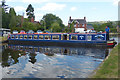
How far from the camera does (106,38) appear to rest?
76.5ft

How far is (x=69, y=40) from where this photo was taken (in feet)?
84.1

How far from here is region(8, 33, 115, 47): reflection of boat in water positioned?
76.9 ft

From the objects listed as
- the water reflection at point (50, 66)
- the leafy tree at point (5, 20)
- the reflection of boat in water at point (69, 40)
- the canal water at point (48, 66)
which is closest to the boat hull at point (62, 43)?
the reflection of boat in water at point (69, 40)

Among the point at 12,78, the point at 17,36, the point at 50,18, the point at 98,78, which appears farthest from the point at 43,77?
the point at 50,18

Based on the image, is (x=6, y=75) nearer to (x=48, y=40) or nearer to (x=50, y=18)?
(x=48, y=40)

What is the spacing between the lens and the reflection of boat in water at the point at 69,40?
76.9 feet

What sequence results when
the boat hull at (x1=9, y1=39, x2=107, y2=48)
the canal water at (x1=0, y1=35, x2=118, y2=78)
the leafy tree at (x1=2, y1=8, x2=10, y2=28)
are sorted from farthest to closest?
the leafy tree at (x1=2, y1=8, x2=10, y2=28) < the boat hull at (x1=9, y1=39, x2=107, y2=48) < the canal water at (x1=0, y1=35, x2=118, y2=78)

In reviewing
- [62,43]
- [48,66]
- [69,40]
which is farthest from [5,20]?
[48,66]

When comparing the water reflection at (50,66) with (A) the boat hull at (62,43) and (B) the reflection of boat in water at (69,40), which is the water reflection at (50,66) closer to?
(A) the boat hull at (62,43)

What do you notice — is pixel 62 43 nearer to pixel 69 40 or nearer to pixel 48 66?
pixel 69 40

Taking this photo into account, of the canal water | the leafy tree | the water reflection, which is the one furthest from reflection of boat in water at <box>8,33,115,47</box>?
the leafy tree

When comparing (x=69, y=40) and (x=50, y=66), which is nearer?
(x=50, y=66)

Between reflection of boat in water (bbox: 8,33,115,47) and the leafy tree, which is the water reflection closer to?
reflection of boat in water (bbox: 8,33,115,47)

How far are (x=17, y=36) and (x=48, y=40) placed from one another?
27.6 feet
